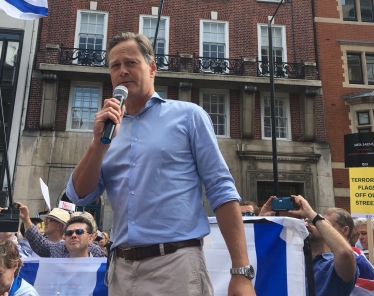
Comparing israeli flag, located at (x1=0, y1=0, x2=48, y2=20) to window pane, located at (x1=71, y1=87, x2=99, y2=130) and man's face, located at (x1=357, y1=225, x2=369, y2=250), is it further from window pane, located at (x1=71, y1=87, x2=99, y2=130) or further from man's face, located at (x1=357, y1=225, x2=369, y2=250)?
window pane, located at (x1=71, y1=87, x2=99, y2=130)

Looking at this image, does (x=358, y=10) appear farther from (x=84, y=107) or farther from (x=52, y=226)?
(x=52, y=226)

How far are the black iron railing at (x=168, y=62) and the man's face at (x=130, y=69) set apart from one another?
1432cm

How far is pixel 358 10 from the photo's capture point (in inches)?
716

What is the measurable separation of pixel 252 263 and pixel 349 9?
59.9 ft

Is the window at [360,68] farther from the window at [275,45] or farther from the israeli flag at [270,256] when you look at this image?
the israeli flag at [270,256]

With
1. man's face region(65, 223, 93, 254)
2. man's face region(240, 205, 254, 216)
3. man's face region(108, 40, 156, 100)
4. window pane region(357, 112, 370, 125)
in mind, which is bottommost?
man's face region(65, 223, 93, 254)

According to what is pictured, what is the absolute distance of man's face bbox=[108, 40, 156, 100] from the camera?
1.87 meters

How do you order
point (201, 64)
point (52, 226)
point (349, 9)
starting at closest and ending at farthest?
point (52, 226) → point (201, 64) → point (349, 9)

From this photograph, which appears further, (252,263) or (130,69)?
(252,263)

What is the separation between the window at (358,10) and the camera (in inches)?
716

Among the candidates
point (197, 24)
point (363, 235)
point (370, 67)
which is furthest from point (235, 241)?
point (370, 67)

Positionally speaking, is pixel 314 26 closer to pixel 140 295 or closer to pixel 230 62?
pixel 230 62

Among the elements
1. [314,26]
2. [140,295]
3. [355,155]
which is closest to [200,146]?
[140,295]

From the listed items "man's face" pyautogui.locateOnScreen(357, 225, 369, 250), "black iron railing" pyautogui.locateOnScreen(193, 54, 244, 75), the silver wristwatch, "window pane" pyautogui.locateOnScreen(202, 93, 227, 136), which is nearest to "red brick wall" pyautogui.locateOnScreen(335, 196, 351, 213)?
"window pane" pyautogui.locateOnScreen(202, 93, 227, 136)
